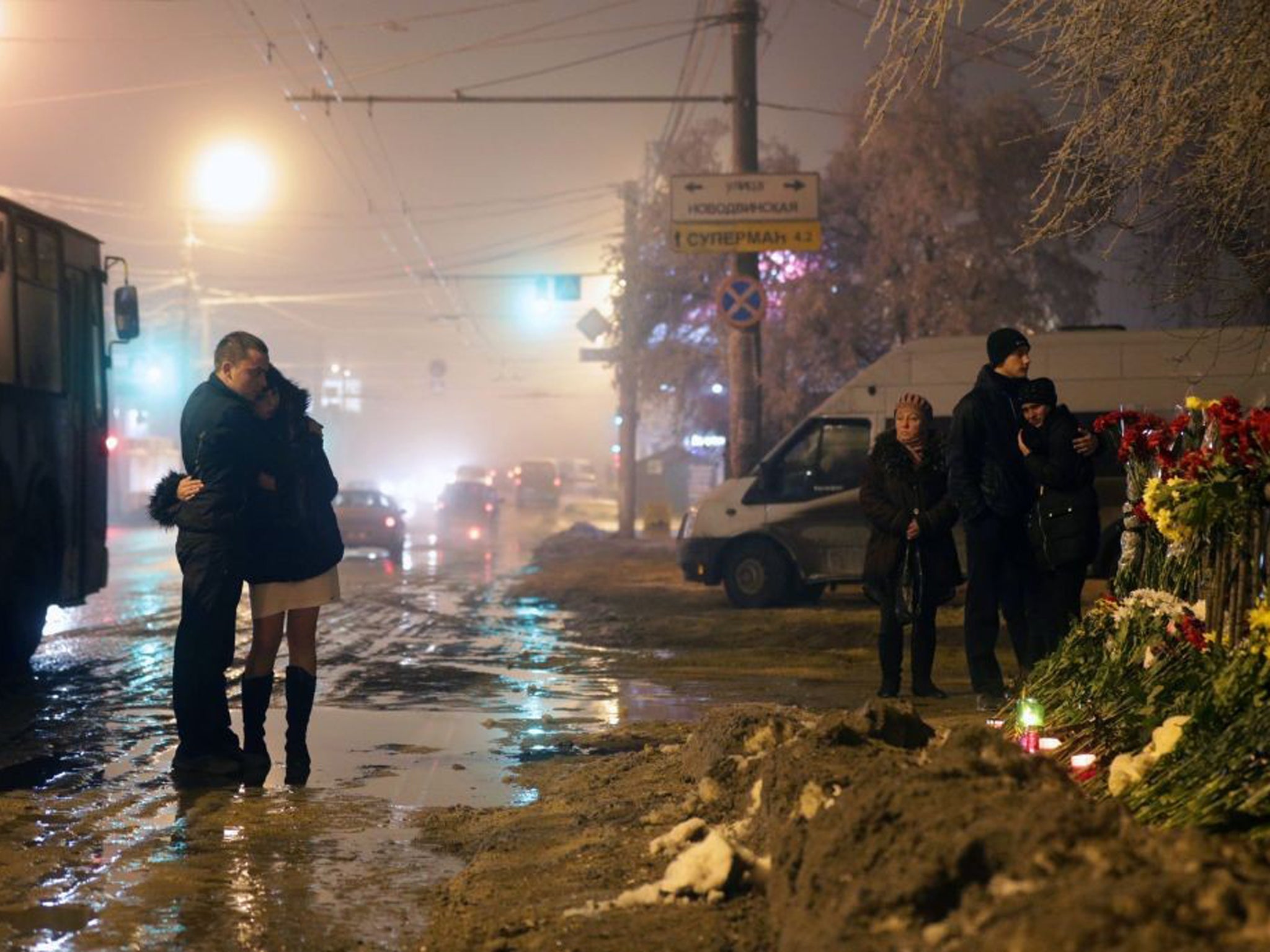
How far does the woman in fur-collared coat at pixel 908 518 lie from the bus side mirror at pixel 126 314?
285 inches

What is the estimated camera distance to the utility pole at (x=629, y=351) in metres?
37.5

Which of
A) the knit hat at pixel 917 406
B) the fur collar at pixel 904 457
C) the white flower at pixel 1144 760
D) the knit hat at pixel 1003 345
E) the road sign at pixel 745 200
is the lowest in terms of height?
the white flower at pixel 1144 760

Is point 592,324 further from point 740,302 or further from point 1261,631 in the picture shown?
point 1261,631

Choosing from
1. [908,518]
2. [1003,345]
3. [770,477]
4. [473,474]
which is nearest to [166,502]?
[908,518]

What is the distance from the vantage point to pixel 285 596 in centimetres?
852

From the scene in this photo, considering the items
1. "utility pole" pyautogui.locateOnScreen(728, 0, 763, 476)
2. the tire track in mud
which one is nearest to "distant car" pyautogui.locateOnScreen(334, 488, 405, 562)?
"utility pole" pyautogui.locateOnScreen(728, 0, 763, 476)

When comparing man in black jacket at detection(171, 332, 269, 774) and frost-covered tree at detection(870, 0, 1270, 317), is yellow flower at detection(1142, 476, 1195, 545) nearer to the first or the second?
frost-covered tree at detection(870, 0, 1270, 317)

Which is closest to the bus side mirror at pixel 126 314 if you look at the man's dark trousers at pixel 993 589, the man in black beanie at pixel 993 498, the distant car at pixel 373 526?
the man in black beanie at pixel 993 498

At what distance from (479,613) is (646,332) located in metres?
19.2

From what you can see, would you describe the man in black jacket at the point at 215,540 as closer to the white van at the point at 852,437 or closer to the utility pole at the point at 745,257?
the white van at the point at 852,437

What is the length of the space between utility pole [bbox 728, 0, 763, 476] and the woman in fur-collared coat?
11397 mm

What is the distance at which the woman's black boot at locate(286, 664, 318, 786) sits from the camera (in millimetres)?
8305

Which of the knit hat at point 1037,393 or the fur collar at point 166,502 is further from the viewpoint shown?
the knit hat at point 1037,393

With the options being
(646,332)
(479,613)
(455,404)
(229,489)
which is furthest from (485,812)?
(455,404)
